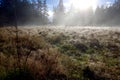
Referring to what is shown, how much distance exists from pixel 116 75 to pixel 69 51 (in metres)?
3.26

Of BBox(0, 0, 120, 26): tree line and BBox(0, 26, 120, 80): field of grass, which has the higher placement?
BBox(0, 0, 120, 26): tree line

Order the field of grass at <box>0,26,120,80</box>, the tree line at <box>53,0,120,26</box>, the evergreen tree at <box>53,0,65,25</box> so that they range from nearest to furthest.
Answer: the field of grass at <box>0,26,120,80</box> < the tree line at <box>53,0,120,26</box> < the evergreen tree at <box>53,0,65,25</box>

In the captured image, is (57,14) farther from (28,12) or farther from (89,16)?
(28,12)

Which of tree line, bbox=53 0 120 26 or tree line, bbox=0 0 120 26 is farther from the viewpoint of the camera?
tree line, bbox=53 0 120 26

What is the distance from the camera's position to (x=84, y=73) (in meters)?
6.61

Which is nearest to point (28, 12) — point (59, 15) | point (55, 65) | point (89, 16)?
point (59, 15)

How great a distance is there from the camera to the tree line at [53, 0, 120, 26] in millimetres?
56656

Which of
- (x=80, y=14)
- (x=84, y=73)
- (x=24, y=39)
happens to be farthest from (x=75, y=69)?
(x=80, y=14)

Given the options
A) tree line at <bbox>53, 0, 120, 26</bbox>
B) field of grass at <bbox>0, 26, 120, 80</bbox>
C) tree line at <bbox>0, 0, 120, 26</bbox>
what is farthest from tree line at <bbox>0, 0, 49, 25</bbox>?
field of grass at <bbox>0, 26, 120, 80</bbox>

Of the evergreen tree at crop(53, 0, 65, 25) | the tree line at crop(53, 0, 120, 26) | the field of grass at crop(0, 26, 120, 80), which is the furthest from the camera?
the evergreen tree at crop(53, 0, 65, 25)

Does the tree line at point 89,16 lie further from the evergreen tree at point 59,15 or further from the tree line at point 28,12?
the tree line at point 28,12

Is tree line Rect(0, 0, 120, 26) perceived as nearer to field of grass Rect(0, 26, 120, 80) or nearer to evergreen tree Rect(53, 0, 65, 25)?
evergreen tree Rect(53, 0, 65, 25)

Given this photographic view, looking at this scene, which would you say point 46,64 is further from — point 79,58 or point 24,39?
point 24,39

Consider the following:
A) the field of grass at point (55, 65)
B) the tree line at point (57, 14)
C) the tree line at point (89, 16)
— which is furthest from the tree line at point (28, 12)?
the field of grass at point (55, 65)
